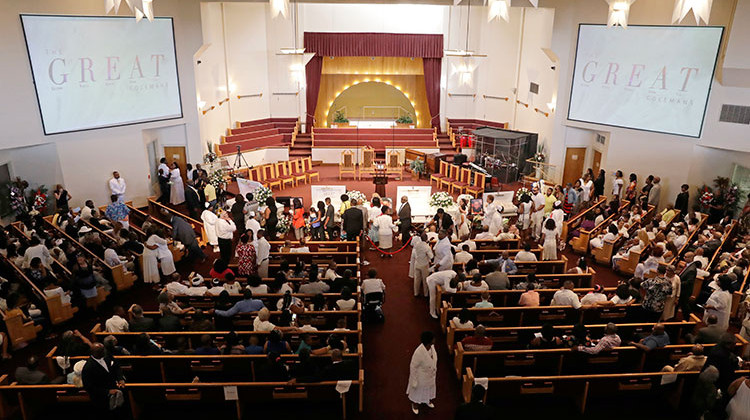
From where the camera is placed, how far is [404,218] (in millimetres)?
11258

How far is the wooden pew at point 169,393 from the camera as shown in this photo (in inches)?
232

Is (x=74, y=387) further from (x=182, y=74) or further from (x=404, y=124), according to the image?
(x=404, y=124)

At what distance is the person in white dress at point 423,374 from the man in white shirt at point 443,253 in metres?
2.53

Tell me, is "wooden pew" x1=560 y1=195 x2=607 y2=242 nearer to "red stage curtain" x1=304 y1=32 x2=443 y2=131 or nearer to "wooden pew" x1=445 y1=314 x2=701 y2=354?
"wooden pew" x1=445 y1=314 x2=701 y2=354

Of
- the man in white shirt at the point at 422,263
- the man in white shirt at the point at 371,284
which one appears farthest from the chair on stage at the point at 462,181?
the man in white shirt at the point at 371,284

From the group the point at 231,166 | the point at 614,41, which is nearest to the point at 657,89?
the point at 614,41

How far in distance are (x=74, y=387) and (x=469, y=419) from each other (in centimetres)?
425

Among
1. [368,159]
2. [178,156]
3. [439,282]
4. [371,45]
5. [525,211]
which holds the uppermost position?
[371,45]

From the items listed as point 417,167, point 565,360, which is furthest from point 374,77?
point 565,360

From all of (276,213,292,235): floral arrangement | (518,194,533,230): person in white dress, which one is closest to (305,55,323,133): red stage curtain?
(276,213,292,235): floral arrangement

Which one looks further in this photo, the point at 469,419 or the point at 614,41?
the point at 614,41

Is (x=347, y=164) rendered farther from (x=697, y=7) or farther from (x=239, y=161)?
(x=697, y=7)

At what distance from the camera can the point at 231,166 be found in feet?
55.7

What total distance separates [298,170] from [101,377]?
11652 mm
